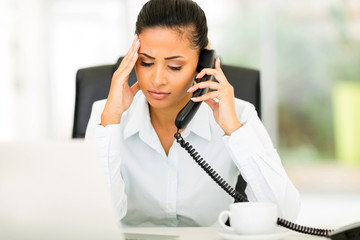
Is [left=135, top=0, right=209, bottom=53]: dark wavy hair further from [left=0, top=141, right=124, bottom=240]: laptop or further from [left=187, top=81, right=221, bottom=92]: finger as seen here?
[left=0, top=141, right=124, bottom=240]: laptop

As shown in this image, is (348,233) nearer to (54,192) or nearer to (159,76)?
(54,192)

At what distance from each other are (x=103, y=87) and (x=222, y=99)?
0.43 meters

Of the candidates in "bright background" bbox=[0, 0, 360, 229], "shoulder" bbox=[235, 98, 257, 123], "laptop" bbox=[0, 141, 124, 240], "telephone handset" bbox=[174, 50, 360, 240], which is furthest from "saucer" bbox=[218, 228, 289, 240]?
"bright background" bbox=[0, 0, 360, 229]

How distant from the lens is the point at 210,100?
1.50 m

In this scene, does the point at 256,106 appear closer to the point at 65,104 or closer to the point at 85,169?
the point at 85,169

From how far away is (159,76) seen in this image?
55.9 inches

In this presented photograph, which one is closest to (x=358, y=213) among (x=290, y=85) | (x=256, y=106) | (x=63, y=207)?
(x=290, y=85)

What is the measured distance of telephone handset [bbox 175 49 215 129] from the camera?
1.44 metres

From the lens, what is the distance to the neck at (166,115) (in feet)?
5.39

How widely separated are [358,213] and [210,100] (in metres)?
2.89

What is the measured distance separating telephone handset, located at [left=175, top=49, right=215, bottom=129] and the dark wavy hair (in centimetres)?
4

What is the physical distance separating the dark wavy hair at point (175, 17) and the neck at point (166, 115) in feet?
0.59

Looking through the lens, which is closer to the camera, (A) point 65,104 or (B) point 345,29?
(B) point 345,29

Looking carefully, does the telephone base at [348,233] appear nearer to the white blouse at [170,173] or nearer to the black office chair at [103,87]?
the white blouse at [170,173]
